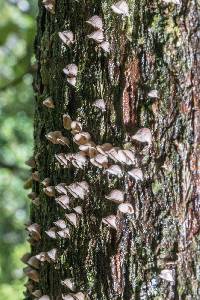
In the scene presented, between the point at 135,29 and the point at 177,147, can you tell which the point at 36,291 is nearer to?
the point at 177,147

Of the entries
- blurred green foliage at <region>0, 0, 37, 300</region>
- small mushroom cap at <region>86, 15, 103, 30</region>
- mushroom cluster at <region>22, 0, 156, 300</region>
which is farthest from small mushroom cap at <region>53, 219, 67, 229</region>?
blurred green foliage at <region>0, 0, 37, 300</region>

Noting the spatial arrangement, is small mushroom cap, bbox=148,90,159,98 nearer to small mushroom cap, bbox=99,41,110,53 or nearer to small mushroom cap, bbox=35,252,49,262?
small mushroom cap, bbox=99,41,110,53

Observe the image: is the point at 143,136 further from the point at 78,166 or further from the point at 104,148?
the point at 78,166

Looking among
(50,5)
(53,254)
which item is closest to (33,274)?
(53,254)

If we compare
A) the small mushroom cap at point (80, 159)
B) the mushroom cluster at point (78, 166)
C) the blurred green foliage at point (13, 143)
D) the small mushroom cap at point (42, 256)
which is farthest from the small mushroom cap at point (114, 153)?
the blurred green foliage at point (13, 143)

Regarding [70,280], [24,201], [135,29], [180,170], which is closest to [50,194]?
[70,280]

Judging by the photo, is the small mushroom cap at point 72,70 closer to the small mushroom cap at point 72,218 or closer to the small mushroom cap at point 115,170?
the small mushroom cap at point 115,170
